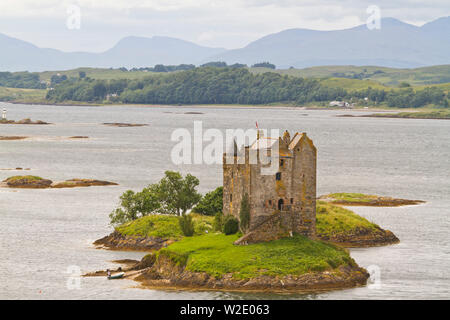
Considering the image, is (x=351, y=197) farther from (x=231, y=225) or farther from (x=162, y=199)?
(x=231, y=225)

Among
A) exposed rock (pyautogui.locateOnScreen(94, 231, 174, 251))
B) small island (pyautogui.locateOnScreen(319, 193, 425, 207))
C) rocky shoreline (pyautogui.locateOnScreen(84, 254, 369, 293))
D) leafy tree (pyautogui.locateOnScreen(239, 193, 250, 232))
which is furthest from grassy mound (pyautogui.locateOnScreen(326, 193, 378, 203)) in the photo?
leafy tree (pyautogui.locateOnScreen(239, 193, 250, 232))

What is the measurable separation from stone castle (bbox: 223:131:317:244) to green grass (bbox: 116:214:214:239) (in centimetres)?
1140

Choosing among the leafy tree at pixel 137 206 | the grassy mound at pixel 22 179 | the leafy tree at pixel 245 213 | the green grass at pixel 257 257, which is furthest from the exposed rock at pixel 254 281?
the grassy mound at pixel 22 179

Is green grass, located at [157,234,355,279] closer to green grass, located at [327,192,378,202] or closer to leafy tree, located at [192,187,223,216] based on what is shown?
leafy tree, located at [192,187,223,216]

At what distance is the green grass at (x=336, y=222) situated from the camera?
86.2 m

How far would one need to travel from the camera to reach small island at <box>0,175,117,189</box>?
13225cm

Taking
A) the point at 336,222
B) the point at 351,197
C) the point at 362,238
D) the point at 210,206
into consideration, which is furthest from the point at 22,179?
the point at 362,238

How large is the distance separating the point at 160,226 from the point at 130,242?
3.64 metres

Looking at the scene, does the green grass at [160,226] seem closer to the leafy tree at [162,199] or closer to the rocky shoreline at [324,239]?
the rocky shoreline at [324,239]

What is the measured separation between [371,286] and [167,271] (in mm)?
17006

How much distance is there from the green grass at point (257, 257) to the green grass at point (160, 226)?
1257 centimetres

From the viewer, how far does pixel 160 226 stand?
8481 centimetres

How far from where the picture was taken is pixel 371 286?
66500 millimetres
